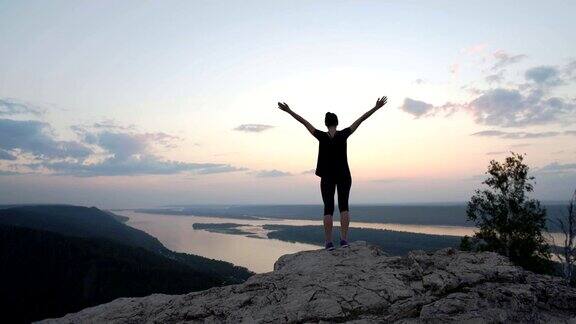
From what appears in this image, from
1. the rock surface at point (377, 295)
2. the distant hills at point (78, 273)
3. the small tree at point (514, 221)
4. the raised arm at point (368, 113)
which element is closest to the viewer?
the rock surface at point (377, 295)

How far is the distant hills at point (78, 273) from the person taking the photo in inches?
4168

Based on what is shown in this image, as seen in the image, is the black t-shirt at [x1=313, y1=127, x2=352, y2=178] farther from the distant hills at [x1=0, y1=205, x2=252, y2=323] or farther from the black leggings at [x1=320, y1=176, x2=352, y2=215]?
the distant hills at [x1=0, y1=205, x2=252, y2=323]

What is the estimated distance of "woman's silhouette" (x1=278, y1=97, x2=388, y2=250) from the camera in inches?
327

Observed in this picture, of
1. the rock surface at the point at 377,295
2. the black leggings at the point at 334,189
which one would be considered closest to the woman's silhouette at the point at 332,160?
the black leggings at the point at 334,189

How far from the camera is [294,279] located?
7.19 m

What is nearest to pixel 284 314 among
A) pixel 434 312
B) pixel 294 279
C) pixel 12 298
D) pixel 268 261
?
pixel 294 279

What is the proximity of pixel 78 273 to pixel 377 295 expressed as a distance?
136 metres

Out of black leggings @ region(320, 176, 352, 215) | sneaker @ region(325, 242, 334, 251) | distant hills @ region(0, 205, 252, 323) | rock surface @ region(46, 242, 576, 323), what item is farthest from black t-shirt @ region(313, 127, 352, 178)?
distant hills @ region(0, 205, 252, 323)

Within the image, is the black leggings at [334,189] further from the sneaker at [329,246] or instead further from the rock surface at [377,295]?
the rock surface at [377,295]

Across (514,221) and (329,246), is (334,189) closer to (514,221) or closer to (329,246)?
(329,246)

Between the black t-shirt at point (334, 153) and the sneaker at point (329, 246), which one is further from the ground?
the black t-shirt at point (334, 153)

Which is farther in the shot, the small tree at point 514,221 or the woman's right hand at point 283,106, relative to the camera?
the small tree at point 514,221

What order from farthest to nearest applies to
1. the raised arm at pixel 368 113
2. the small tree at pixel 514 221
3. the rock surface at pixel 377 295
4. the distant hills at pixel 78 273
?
1. the distant hills at pixel 78 273
2. the small tree at pixel 514 221
3. the raised arm at pixel 368 113
4. the rock surface at pixel 377 295

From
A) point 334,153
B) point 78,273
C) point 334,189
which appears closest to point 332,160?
point 334,153
